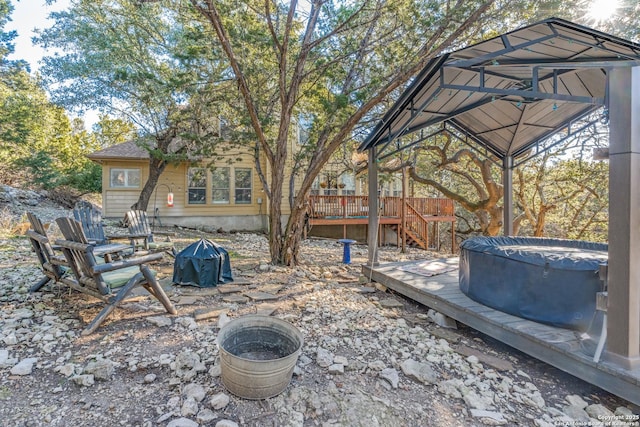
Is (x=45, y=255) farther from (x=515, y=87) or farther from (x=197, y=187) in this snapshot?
(x=197, y=187)

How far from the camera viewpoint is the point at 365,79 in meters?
6.96

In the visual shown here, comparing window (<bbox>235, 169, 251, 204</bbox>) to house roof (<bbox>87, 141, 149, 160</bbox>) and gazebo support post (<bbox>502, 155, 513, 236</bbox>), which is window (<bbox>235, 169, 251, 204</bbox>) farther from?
gazebo support post (<bbox>502, 155, 513, 236</bbox>)

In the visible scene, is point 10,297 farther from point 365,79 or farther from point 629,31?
point 629,31

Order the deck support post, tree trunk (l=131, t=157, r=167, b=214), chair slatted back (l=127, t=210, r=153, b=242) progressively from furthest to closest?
tree trunk (l=131, t=157, r=167, b=214)
chair slatted back (l=127, t=210, r=153, b=242)
the deck support post

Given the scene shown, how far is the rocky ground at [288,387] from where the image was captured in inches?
83.6

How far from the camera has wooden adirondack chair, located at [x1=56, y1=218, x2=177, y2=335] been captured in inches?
120

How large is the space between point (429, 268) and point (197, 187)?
10360mm

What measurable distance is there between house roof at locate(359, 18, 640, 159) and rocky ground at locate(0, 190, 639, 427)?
262 centimetres

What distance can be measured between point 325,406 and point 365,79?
6477 mm

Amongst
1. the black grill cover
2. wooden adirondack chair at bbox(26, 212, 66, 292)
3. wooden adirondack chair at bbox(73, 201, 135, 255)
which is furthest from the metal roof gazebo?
wooden adirondack chair at bbox(73, 201, 135, 255)

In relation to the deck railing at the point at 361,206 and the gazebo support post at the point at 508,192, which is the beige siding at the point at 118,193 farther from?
the gazebo support post at the point at 508,192

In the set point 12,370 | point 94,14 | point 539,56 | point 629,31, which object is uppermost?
point 94,14

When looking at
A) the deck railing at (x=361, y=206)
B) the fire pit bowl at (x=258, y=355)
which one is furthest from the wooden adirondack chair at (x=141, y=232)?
the deck railing at (x=361, y=206)

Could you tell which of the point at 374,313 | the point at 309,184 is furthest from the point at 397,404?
the point at 309,184
